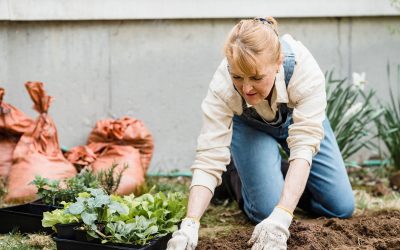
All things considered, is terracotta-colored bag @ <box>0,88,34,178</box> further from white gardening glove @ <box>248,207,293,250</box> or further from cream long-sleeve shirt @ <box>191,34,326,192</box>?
white gardening glove @ <box>248,207,293,250</box>

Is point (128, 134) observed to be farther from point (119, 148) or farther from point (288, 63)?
point (288, 63)

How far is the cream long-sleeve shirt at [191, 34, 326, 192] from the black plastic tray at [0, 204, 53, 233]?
0.84 meters

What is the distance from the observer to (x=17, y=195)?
165 inches

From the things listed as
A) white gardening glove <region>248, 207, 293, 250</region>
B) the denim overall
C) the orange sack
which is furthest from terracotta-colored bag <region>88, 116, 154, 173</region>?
white gardening glove <region>248, 207, 293, 250</region>

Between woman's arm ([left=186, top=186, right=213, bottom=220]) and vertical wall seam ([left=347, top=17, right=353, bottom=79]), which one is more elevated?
vertical wall seam ([left=347, top=17, right=353, bottom=79])

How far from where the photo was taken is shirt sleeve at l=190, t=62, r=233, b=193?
3.30m

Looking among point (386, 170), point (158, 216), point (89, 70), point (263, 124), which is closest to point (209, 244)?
point (158, 216)

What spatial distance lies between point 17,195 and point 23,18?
3.99 ft

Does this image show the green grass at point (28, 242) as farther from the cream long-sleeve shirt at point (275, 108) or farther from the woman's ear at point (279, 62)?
the woman's ear at point (279, 62)

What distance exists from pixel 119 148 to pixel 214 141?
1.39 m

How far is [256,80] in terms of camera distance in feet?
10.2

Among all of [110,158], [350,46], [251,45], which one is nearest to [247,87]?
[251,45]

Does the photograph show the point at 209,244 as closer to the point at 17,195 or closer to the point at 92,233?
the point at 92,233

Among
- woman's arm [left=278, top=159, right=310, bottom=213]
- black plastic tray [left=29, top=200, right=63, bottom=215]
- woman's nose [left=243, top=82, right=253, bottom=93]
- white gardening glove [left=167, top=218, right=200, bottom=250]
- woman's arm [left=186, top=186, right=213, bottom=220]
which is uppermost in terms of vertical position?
woman's nose [left=243, top=82, right=253, bottom=93]
